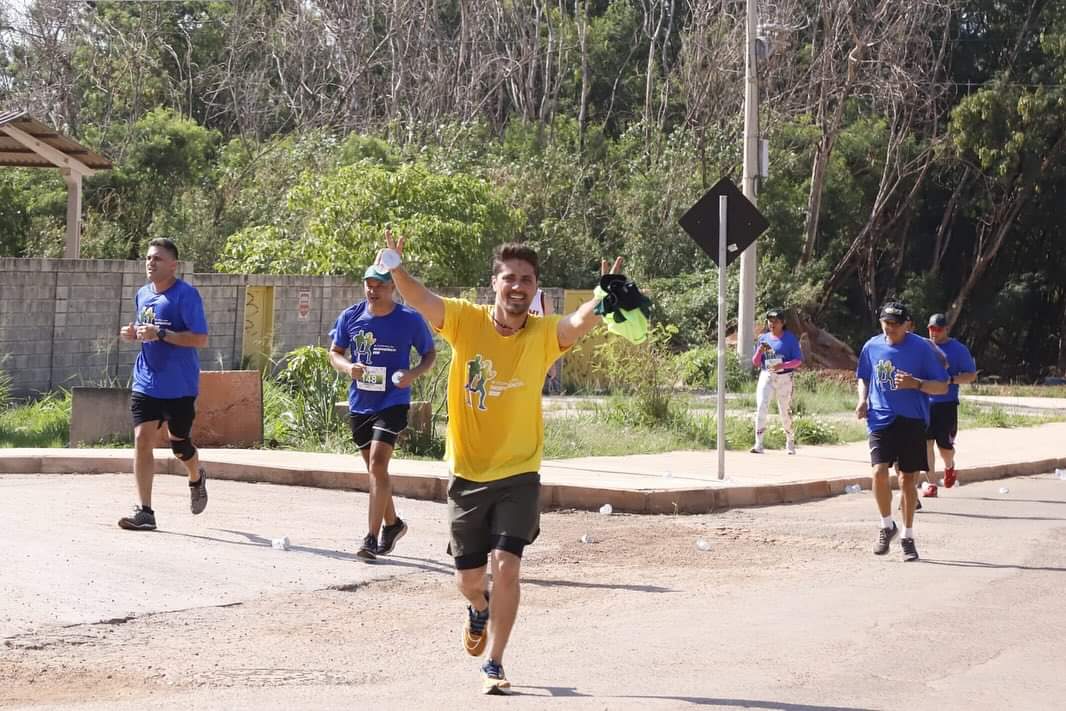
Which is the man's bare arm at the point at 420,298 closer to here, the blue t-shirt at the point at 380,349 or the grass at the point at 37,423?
the blue t-shirt at the point at 380,349

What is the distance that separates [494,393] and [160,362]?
4.49 metres

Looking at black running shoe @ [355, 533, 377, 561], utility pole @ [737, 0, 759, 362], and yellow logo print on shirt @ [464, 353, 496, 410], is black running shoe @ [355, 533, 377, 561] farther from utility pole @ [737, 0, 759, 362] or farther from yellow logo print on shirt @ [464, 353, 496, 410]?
utility pole @ [737, 0, 759, 362]

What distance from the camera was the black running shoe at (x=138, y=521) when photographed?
10.2m

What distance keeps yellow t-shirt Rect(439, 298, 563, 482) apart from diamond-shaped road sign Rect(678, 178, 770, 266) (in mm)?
7731

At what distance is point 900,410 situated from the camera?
10.9 m

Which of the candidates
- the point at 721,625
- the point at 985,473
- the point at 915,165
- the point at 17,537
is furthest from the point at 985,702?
the point at 915,165

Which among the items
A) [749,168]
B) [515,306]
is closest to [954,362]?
[515,306]

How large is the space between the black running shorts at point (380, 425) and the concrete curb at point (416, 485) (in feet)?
10.3

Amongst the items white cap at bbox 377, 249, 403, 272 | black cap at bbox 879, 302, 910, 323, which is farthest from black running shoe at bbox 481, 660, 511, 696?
black cap at bbox 879, 302, 910, 323

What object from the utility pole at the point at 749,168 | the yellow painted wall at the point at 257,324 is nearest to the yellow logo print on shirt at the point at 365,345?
the yellow painted wall at the point at 257,324

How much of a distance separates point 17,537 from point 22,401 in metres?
9.43

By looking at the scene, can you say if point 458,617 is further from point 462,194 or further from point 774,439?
point 462,194

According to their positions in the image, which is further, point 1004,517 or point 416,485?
point 1004,517

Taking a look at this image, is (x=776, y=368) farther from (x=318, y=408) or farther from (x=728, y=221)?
(x=318, y=408)
